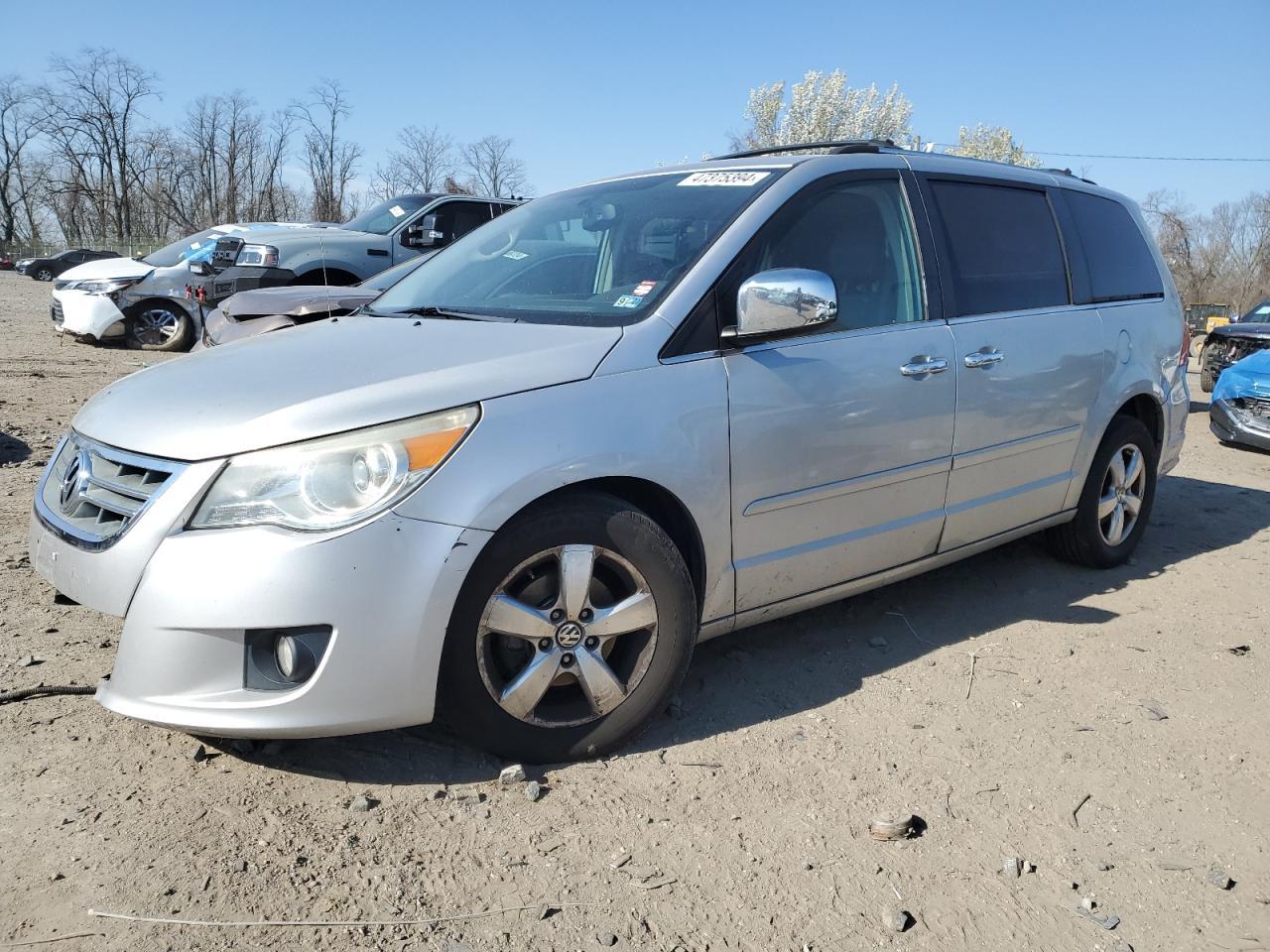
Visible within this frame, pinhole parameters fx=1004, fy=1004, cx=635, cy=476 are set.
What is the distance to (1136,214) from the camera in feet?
17.1

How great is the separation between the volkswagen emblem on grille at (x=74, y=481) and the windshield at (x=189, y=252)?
928 centimetres

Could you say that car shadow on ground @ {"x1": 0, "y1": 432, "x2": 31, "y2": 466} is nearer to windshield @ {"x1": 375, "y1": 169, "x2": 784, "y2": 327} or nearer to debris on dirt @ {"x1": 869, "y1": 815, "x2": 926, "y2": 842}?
windshield @ {"x1": 375, "y1": 169, "x2": 784, "y2": 327}

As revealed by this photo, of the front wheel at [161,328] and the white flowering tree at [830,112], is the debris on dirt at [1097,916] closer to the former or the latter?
the front wheel at [161,328]

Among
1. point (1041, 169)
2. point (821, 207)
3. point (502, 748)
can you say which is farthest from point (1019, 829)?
point (1041, 169)

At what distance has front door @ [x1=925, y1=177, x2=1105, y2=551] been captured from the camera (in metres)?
3.82

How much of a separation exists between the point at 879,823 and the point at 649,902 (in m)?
0.69

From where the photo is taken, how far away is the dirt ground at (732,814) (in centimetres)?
221

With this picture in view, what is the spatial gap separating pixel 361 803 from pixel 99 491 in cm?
107

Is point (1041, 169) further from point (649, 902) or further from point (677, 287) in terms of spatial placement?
point (649, 902)

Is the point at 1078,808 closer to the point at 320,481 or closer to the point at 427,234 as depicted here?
the point at 320,481

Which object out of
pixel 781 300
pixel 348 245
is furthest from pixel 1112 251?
pixel 348 245

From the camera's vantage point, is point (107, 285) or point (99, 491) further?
point (107, 285)

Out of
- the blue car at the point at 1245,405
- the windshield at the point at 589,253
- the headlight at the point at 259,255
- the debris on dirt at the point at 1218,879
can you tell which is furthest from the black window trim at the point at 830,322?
the headlight at the point at 259,255

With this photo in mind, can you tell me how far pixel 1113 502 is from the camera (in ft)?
15.8
